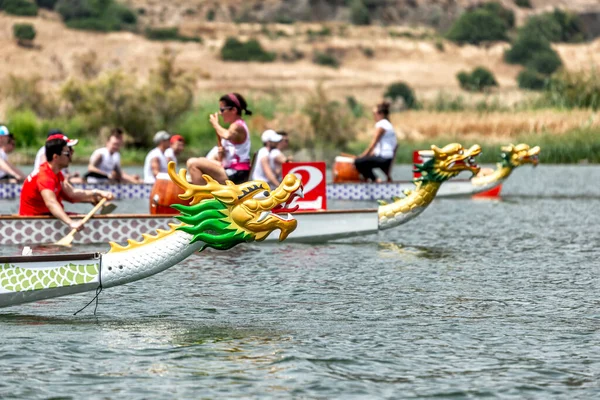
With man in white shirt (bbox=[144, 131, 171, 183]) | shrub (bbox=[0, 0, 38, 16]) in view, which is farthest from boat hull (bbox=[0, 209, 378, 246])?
shrub (bbox=[0, 0, 38, 16])

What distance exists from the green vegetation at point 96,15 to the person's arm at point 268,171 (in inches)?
3721

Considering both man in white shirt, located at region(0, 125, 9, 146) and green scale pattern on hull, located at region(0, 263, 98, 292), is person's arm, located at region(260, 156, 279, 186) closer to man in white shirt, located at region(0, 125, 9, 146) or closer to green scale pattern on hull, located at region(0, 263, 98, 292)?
man in white shirt, located at region(0, 125, 9, 146)

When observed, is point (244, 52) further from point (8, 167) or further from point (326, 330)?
point (326, 330)

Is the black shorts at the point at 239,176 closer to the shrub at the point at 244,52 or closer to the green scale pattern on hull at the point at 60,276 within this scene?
the green scale pattern on hull at the point at 60,276

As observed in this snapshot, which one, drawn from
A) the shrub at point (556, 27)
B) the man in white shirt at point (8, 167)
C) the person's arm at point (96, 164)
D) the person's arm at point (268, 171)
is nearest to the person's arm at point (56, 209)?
the person's arm at point (268, 171)

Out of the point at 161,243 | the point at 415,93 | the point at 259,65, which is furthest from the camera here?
the point at 259,65

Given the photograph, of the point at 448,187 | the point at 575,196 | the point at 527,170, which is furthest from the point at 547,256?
the point at 527,170

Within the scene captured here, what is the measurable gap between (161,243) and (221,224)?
23.6 inches

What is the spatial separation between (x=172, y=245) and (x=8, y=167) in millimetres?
14132

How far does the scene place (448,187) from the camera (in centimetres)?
2953

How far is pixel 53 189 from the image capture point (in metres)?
16.3

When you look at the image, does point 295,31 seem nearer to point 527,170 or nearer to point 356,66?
point 356,66

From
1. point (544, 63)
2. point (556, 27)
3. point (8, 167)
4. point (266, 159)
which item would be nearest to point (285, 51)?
point (544, 63)

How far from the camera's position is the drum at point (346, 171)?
27844 mm
